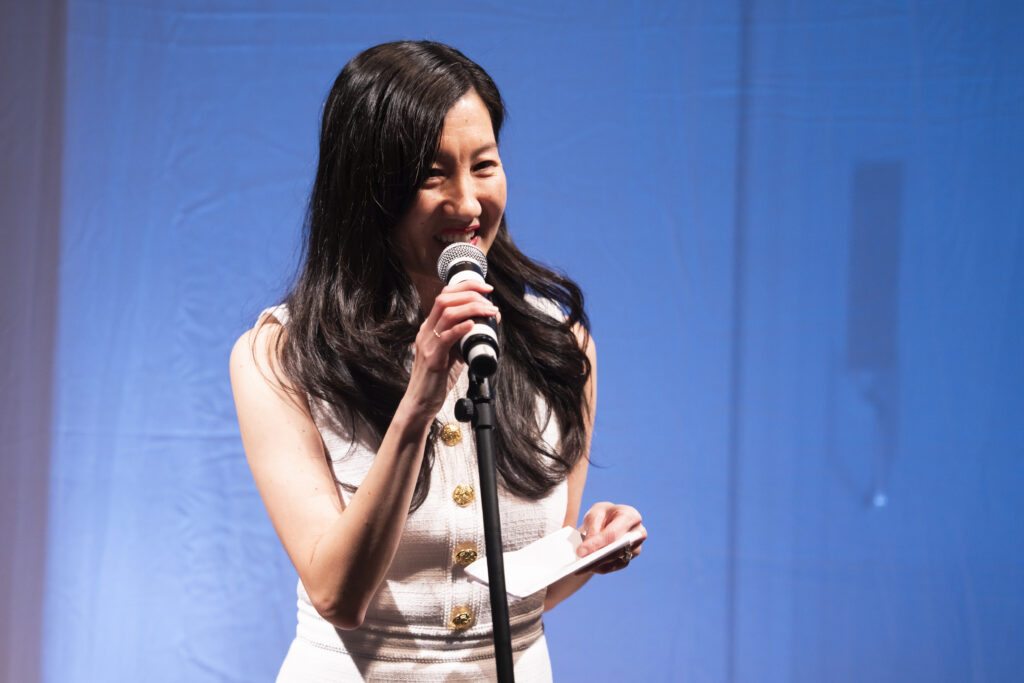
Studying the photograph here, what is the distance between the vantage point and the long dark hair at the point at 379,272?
1.18 m

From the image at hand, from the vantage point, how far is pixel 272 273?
2.17 metres

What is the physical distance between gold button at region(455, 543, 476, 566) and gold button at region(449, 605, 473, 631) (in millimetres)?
62

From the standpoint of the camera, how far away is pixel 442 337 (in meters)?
0.85

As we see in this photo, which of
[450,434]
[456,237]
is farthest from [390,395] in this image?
[456,237]

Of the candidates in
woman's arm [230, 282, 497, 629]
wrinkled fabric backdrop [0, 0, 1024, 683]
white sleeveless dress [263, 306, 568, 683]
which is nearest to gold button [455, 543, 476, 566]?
white sleeveless dress [263, 306, 568, 683]

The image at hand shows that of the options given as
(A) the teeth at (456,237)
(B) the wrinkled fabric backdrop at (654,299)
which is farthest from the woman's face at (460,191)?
(B) the wrinkled fabric backdrop at (654,299)

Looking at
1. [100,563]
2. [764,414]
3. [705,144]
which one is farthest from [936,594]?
[100,563]

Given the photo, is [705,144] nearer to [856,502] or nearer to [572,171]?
[572,171]

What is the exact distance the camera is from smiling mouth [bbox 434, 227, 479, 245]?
116cm

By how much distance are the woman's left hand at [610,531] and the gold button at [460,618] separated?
0.17 meters

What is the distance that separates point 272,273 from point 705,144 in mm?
1101

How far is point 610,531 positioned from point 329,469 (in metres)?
0.38

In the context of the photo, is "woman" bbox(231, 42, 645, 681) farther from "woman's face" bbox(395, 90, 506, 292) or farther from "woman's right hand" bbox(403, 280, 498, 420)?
"woman's right hand" bbox(403, 280, 498, 420)

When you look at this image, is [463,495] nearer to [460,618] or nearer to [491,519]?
[460,618]
